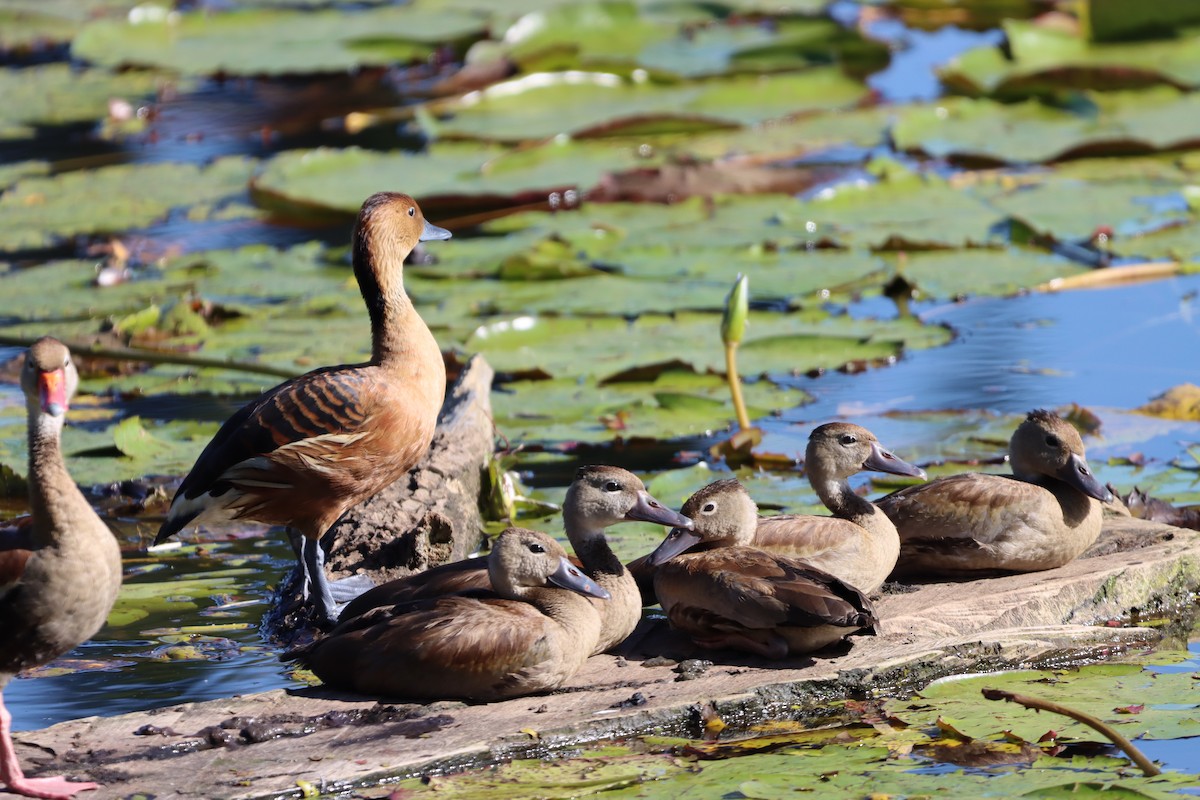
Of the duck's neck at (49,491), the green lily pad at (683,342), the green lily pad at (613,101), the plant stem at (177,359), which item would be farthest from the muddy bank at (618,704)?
the green lily pad at (613,101)

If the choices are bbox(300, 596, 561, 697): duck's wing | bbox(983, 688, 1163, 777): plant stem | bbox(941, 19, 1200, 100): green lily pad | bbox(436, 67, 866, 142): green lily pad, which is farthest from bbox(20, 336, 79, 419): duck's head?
bbox(941, 19, 1200, 100): green lily pad

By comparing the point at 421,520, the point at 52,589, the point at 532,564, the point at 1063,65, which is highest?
the point at 1063,65

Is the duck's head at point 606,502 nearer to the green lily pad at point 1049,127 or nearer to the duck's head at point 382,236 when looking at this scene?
the duck's head at point 382,236

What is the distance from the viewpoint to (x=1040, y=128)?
12.3 meters

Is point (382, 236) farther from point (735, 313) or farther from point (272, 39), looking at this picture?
point (272, 39)

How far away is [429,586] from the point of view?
4.92 m

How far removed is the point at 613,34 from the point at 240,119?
352cm

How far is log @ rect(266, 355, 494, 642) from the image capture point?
5.83 metres

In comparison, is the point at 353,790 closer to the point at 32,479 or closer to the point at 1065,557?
the point at 32,479

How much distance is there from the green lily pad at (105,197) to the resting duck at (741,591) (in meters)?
7.16

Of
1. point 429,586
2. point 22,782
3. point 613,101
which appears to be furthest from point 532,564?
point 613,101

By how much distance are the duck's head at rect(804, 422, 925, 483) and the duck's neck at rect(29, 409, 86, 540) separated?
7.80 feet

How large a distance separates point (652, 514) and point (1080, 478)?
4.84 feet

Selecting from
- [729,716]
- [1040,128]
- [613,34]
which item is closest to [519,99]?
[613,34]
